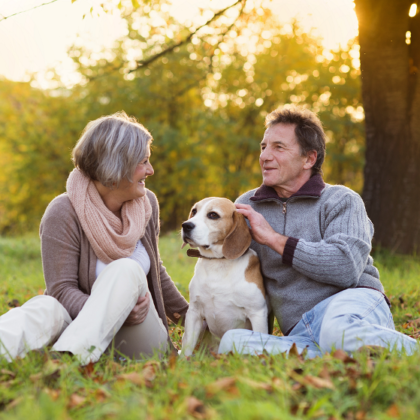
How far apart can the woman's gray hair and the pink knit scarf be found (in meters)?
0.12

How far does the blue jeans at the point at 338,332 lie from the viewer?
9.01 ft

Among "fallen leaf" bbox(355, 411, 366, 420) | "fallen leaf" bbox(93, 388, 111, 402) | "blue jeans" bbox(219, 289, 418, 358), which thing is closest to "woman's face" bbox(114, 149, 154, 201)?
"blue jeans" bbox(219, 289, 418, 358)

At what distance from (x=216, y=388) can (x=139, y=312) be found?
1131 mm

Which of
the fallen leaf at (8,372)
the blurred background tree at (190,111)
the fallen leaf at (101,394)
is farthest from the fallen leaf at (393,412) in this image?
the blurred background tree at (190,111)

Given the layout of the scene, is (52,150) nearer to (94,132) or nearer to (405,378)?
(94,132)

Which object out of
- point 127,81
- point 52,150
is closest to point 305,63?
point 127,81

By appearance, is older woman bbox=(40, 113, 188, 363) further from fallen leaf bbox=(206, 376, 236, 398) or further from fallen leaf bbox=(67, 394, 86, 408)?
fallen leaf bbox=(206, 376, 236, 398)

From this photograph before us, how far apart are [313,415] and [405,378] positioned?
53 cm

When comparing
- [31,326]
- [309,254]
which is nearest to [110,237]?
[31,326]

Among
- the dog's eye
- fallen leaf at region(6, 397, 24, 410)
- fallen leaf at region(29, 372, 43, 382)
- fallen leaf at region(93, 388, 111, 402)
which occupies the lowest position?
fallen leaf at region(29, 372, 43, 382)

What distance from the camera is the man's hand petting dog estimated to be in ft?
10.3

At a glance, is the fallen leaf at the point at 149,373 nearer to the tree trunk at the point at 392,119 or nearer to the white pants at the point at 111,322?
the white pants at the point at 111,322

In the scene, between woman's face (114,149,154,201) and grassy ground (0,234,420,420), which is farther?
woman's face (114,149,154,201)

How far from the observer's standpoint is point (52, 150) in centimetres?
1702
